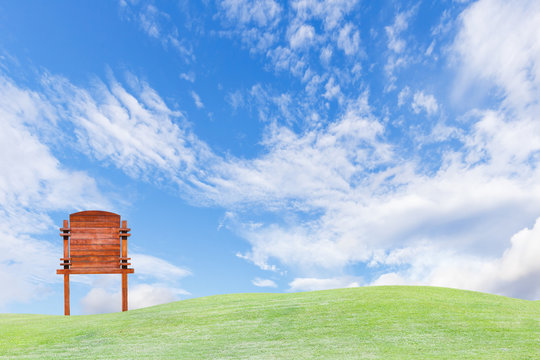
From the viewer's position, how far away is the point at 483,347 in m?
11.2

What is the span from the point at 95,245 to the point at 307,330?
13.8 meters

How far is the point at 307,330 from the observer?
42.4 ft

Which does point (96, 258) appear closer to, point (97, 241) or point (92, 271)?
point (92, 271)

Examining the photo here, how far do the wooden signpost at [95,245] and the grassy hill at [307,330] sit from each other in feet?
13.7

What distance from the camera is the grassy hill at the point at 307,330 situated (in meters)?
11.2

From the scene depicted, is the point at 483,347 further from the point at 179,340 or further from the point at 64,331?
the point at 64,331

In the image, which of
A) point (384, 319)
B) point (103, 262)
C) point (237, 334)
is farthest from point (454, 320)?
point (103, 262)

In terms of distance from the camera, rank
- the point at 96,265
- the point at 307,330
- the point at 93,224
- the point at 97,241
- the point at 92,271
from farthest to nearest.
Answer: the point at 93,224 < the point at 97,241 < the point at 96,265 < the point at 92,271 < the point at 307,330

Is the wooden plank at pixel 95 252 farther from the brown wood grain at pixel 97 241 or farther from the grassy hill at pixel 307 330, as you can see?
the grassy hill at pixel 307 330

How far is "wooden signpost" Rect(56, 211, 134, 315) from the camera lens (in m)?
21.7

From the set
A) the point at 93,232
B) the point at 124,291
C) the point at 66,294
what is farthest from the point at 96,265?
the point at 124,291

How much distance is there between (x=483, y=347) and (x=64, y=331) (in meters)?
13.5

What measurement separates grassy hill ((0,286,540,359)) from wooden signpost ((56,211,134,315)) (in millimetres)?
4173

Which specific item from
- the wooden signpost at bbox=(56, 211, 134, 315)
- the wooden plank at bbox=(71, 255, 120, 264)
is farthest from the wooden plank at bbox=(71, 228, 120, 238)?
the wooden plank at bbox=(71, 255, 120, 264)
